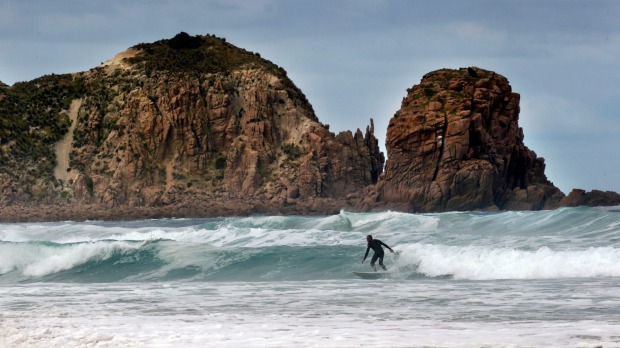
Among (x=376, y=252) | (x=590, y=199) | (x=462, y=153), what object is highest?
(x=462, y=153)

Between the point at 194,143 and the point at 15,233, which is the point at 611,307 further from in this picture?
the point at 194,143

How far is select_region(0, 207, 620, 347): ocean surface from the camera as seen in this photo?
13.8m

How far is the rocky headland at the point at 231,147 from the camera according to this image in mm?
89625

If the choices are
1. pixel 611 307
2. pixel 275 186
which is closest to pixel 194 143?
pixel 275 186

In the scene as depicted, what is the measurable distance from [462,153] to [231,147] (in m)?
31.3

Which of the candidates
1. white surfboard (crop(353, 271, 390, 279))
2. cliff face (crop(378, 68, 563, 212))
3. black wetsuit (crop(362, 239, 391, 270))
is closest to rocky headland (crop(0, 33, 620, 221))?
cliff face (crop(378, 68, 563, 212))

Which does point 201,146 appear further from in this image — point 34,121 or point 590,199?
point 590,199

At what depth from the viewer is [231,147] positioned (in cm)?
11000

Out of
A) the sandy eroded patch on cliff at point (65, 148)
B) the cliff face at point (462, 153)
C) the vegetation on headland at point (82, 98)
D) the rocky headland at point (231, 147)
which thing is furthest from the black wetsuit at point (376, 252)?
the sandy eroded patch on cliff at point (65, 148)

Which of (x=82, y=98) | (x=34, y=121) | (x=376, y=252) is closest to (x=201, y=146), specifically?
(x=82, y=98)

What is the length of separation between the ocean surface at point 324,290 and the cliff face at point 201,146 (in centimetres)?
6174

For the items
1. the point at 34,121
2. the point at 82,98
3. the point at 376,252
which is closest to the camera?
the point at 376,252

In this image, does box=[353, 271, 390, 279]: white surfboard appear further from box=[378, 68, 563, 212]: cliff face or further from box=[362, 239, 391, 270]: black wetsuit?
box=[378, 68, 563, 212]: cliff face

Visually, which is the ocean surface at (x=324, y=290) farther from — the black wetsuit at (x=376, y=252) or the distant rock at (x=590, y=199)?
the distant rock at (x=590, y=199)
